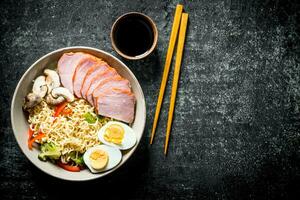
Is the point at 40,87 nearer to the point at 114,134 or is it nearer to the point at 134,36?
the point at 114,134

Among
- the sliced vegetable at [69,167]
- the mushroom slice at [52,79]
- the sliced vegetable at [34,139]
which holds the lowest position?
the sliced vegetable at [69,167]

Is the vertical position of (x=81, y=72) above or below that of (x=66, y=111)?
above

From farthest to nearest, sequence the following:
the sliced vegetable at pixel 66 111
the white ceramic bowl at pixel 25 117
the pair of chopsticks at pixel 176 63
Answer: the pair of chopsticks at pixel 176 63 < the sliced vegetable at pixel 66 111 < the white ceramic bowl at pixel 25 117

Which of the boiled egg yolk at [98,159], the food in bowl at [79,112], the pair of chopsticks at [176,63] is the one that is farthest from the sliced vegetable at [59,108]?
the pair of chopsticks at [176,63]

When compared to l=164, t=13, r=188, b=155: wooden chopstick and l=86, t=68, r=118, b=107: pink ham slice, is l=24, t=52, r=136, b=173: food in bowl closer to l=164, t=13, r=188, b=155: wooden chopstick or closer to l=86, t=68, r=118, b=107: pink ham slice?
l=86, t=68, r=118, b=107: pink ham slice

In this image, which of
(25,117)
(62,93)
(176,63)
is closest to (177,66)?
(176,63)

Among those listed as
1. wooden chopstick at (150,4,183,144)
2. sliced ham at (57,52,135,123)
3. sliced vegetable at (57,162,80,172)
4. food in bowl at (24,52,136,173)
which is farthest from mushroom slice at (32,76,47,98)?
wooden chopstick at (150,4,183,144)

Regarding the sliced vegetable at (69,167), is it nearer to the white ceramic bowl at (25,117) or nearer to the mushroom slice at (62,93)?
the white ceramic bowl at (25,117)
